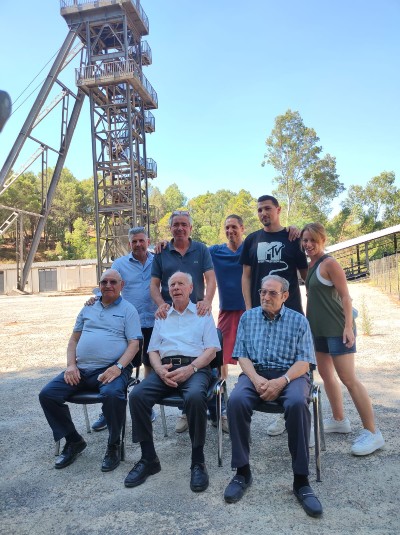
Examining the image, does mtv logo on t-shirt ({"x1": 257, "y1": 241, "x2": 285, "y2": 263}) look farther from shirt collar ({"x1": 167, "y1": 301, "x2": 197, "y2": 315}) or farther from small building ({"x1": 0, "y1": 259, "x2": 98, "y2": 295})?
small building ({"x1": 0, "y1": 259, "x2": 98, "y2": 295})

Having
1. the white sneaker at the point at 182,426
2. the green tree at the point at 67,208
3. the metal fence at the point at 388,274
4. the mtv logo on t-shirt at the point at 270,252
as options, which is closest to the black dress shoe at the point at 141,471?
the white sneaker at the point at 182,426

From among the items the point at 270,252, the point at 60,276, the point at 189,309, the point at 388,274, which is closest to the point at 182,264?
the point at 189,309

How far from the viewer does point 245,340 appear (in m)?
2.99

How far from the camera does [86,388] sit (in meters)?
3.22

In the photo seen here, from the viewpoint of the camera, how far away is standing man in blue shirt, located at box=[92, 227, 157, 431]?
379 cm

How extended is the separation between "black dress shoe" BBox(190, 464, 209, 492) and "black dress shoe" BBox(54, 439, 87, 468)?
97 cm

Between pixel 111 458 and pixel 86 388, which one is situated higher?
pixel 86 388

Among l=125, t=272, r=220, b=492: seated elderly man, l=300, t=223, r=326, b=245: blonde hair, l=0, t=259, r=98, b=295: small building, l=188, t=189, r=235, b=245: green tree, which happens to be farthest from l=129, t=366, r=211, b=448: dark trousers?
l=188, t=189, r=235, b=245: green tree

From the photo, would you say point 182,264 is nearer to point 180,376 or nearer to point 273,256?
point 273,256

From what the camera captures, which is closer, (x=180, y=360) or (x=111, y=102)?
(x=180, y=360)

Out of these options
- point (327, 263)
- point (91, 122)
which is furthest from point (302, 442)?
point (91, 122)

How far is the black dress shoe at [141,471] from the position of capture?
269cm

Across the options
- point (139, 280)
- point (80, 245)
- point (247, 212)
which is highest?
point (247, 212)

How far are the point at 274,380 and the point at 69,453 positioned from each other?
1.64m
